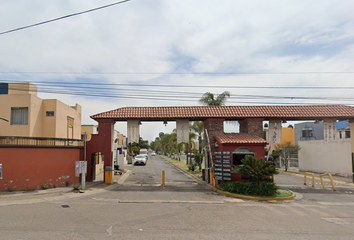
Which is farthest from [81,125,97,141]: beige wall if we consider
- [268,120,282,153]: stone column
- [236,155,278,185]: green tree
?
[236,155,278,185]: green tree

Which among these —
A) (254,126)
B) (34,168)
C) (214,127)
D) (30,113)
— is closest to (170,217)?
(34,168)

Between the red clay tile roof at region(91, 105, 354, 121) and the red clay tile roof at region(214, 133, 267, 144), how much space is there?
1.30m

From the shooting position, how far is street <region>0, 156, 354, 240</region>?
748 cm

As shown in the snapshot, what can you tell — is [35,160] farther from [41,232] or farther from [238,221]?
[238,221]

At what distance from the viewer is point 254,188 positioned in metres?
14.6

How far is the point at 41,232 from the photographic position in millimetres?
7414

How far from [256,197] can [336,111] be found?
10038 millimetres

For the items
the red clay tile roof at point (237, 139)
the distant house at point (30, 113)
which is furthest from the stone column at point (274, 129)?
the distant house at point (30, 113)

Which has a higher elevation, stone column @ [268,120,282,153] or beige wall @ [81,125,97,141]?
beige wall @ [81,125,97,141]

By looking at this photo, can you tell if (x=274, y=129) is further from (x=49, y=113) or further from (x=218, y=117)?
(x=49, y=113)

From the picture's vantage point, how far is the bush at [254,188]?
1433 cm

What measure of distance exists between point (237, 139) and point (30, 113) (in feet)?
50.6

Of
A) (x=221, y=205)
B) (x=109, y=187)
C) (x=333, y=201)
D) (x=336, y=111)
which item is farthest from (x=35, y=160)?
(x=336, y=111)

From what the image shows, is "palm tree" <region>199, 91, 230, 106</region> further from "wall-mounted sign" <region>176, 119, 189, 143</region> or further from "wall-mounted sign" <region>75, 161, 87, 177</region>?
"wall-mounted sign" <region>75, 161, 87, 177</region>
